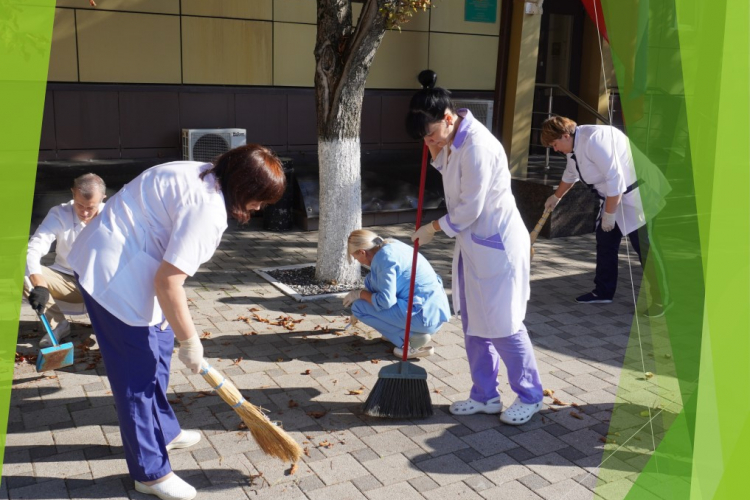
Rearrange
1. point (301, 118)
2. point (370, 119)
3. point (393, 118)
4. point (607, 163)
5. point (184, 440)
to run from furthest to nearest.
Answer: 1. point (393, 118)
2. point (370, 119)
3. point (301, 118)
4. point (607, 163)
5. point (184, 440)

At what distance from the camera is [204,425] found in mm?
4020

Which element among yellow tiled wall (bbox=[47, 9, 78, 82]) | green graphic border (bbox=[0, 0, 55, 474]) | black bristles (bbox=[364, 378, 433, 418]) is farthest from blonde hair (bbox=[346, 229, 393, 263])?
yellow tiled wall (bbox=[47, 9, 78, 82])

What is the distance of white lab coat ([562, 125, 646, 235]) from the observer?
5625mm

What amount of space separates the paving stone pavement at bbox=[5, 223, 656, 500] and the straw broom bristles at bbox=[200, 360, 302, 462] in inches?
5.8

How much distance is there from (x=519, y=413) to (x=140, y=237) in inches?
89.3

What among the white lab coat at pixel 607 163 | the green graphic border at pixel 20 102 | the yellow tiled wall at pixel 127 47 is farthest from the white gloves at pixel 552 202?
the yellow tiled wall at pixel 127 47

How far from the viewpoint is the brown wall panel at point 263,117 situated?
9211mm

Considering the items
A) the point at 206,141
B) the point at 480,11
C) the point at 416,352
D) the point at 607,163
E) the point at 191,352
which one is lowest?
the point at 416,352

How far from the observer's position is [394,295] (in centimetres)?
478

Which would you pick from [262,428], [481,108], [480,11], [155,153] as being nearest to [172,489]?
[262,428]

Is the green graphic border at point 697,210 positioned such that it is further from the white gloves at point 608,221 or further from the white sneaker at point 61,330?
the white sneaker at point 61,330

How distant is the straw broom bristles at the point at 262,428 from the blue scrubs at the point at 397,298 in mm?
1489

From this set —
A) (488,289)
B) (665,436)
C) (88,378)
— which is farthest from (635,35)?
(88,378)

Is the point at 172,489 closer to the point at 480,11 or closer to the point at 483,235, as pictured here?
the point at 483,235
